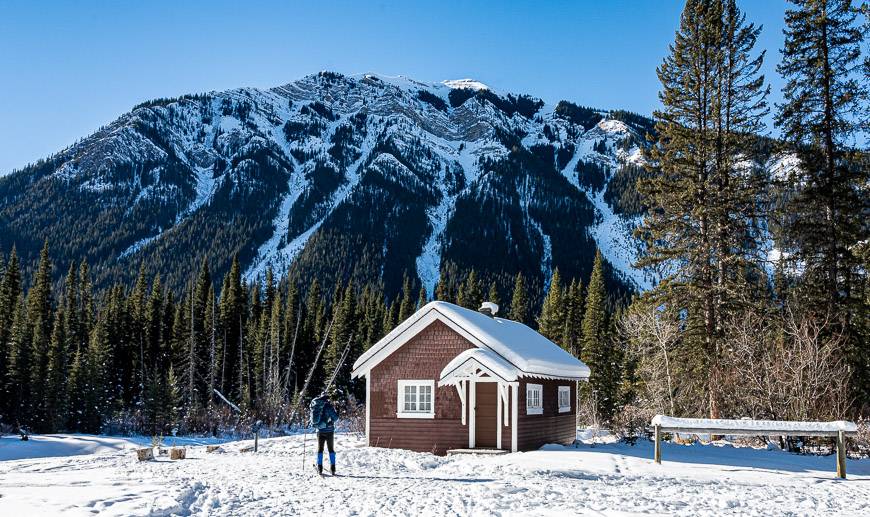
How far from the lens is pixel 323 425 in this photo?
15.7 m

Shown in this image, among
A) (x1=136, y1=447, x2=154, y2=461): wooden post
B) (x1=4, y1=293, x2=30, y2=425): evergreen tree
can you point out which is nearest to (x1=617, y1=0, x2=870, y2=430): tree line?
(x1=136, y1=447, x2=154, y2=461): wooden post

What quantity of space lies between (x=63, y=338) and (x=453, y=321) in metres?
38.0

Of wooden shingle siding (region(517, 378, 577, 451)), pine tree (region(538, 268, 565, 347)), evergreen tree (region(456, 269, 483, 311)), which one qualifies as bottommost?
wooden shingle siding (region(517, 378, 577, 451))

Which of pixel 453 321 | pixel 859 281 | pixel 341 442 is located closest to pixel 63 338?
pixel 341 442

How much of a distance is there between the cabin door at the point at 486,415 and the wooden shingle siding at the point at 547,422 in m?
0.88

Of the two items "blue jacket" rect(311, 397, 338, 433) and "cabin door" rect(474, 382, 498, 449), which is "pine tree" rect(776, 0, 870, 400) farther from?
"blue jacket" rect(311, 397, 338, 433)

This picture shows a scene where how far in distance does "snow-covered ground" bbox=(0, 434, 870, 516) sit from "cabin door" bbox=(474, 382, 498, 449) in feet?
4.46

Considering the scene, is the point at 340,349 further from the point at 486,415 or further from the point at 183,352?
the point at 486,415

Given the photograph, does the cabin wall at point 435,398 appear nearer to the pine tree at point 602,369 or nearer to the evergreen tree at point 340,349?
the pine tree at point 602,369

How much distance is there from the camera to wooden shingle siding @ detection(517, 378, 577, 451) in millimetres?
21453

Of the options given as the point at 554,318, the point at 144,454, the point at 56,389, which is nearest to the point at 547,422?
the point at 144,454

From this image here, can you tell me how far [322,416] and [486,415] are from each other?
24.5 ft

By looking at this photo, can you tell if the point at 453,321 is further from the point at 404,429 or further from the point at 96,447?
the point at 96,447

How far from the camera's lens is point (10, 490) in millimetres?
12141
